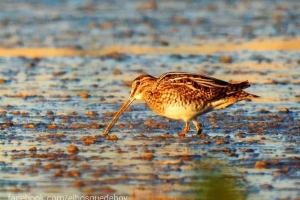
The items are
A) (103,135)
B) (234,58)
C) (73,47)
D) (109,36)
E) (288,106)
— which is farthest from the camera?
(109,36)

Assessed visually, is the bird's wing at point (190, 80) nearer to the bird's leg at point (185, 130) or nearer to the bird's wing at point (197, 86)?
the bird's wing at point (197, 86)

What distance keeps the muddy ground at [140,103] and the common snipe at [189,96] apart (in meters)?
0.27

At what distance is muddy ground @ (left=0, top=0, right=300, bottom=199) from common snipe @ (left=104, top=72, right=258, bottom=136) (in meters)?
0.27

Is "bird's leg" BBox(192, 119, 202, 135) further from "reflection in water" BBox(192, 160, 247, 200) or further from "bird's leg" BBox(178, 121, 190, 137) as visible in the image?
"reflection in water" BBox(192, 160, 247, 200)

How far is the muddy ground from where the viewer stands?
8703 mm

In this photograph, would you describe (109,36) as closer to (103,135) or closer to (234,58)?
(234,58)

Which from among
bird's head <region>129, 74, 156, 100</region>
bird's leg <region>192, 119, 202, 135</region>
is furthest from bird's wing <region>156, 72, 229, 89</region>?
bird's leg <region>192, 119, 202, 135</region>

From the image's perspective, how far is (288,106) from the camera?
12.6 meters

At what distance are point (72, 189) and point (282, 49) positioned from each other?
10.1m

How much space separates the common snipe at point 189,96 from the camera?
10.9 meters

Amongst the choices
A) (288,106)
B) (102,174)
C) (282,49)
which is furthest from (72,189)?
(282,49)

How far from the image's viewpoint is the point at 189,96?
35.9 ft

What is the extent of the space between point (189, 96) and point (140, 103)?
2.39m

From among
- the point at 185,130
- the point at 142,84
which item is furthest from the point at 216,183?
the point at 142,84
